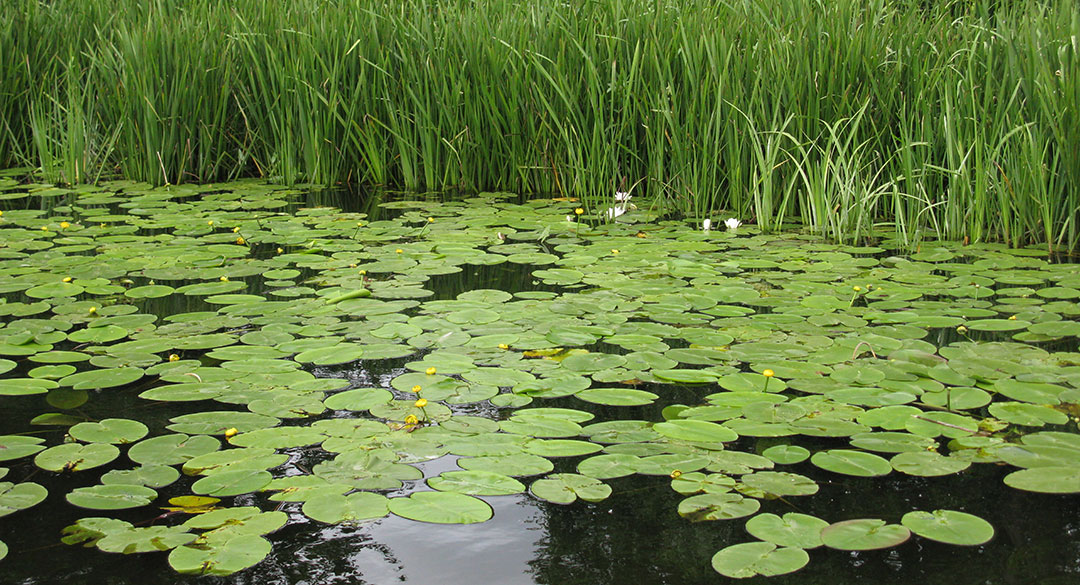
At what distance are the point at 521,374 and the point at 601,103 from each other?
2192 mm

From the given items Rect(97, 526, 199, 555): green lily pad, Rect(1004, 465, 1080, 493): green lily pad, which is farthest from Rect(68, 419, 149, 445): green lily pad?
Rect(1004, 465, 1080, 493): green lily pad

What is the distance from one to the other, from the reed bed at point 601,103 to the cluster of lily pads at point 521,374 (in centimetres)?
39

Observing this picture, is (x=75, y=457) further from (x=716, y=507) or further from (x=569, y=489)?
(x=716, y=507)

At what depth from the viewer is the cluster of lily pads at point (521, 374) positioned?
1.78 m

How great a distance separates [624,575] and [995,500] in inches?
29.5

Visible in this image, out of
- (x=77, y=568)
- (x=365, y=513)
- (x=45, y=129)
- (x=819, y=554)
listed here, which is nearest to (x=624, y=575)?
(x=819, y=554)

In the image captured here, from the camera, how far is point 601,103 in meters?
4.24

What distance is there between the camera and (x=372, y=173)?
4953 mm

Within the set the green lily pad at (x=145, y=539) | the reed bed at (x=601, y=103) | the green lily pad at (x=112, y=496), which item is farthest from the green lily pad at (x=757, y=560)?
the reed bed at (x=601, y=103)

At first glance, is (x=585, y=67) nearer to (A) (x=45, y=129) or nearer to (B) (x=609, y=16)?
(B) (x=609, y=16)

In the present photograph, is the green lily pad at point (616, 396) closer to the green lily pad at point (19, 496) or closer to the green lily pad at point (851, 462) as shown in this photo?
the green lily pad at point (851, 462)

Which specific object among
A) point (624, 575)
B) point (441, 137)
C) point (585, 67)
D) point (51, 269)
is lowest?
point (624, 575)

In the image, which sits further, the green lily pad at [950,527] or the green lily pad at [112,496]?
the green lily pad at [112,496]

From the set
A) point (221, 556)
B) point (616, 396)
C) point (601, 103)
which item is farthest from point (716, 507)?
point (601, 103)
